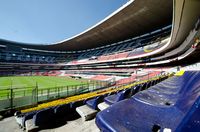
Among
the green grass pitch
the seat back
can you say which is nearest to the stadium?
the seat back

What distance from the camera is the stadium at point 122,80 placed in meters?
1.47

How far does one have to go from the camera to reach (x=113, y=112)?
1.45 meters

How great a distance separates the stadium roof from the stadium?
0.55 feet

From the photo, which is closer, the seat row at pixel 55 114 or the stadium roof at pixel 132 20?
the seat row at pixel 55 114

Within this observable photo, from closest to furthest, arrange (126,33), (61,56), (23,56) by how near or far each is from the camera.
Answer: (126,33)
(23,56)
(61,56)

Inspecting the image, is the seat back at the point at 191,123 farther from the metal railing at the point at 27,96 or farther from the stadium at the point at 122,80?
the metal railing at the point at 27,96

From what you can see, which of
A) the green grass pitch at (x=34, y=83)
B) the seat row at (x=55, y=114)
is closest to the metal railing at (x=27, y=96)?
the seat row at (x=55, y=114)

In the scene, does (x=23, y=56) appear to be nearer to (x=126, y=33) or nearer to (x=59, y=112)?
(x=126, y=33)

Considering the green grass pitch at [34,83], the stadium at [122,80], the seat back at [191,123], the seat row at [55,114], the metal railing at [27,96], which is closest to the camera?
the seat back at [191,123]

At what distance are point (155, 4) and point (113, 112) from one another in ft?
92.7

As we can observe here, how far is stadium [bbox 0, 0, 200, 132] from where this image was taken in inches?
58.0

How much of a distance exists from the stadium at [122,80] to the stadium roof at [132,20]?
0.55ft

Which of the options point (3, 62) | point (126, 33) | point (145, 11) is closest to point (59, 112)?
point (145, 11)

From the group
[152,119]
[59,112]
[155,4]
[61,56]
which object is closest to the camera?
[152,119]
